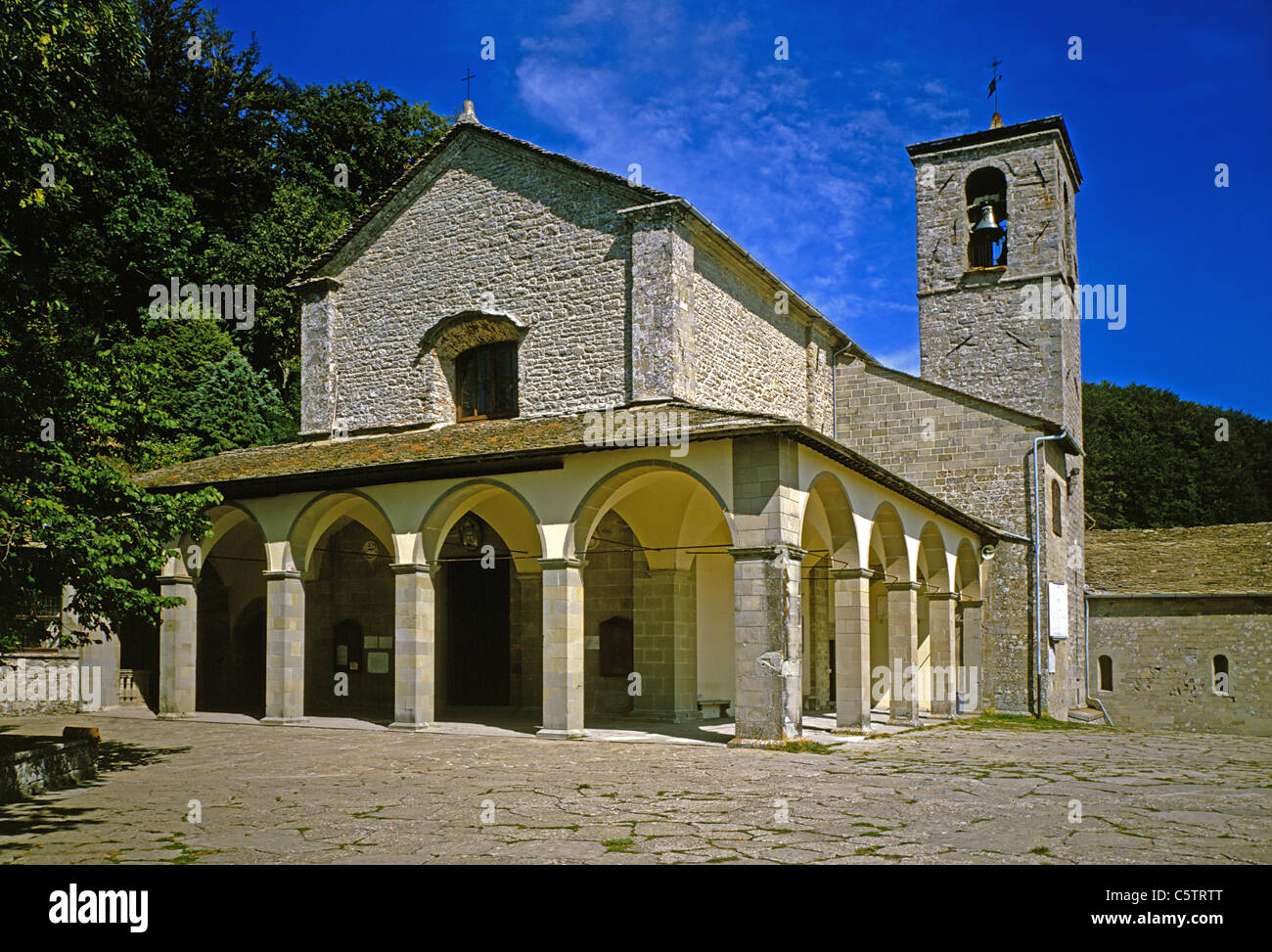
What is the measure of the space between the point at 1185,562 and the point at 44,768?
2532 centimetres

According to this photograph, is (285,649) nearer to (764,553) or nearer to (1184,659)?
(764,553)

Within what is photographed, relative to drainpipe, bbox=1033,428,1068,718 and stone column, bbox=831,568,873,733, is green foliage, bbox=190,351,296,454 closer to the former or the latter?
stone column, bbox=831,568,873,733

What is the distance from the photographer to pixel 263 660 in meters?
19.5

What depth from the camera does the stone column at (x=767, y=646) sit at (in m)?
11.4

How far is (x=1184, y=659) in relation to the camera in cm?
2438

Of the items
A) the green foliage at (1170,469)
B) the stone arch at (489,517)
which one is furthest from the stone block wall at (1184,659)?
the stone arch at (489,517)

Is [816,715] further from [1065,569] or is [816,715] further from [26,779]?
[26,779]

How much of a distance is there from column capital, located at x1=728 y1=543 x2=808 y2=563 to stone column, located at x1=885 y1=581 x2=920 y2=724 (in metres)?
4.21

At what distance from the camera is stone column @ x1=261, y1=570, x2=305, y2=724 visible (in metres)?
14.7

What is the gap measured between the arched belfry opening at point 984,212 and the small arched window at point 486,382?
40.5 ft

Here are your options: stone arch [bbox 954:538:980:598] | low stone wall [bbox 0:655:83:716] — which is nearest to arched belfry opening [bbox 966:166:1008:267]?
stone arch [bbox 954:538:980:598]

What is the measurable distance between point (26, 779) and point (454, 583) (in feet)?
34.7

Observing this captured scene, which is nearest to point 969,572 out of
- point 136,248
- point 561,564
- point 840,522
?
point 840,522
